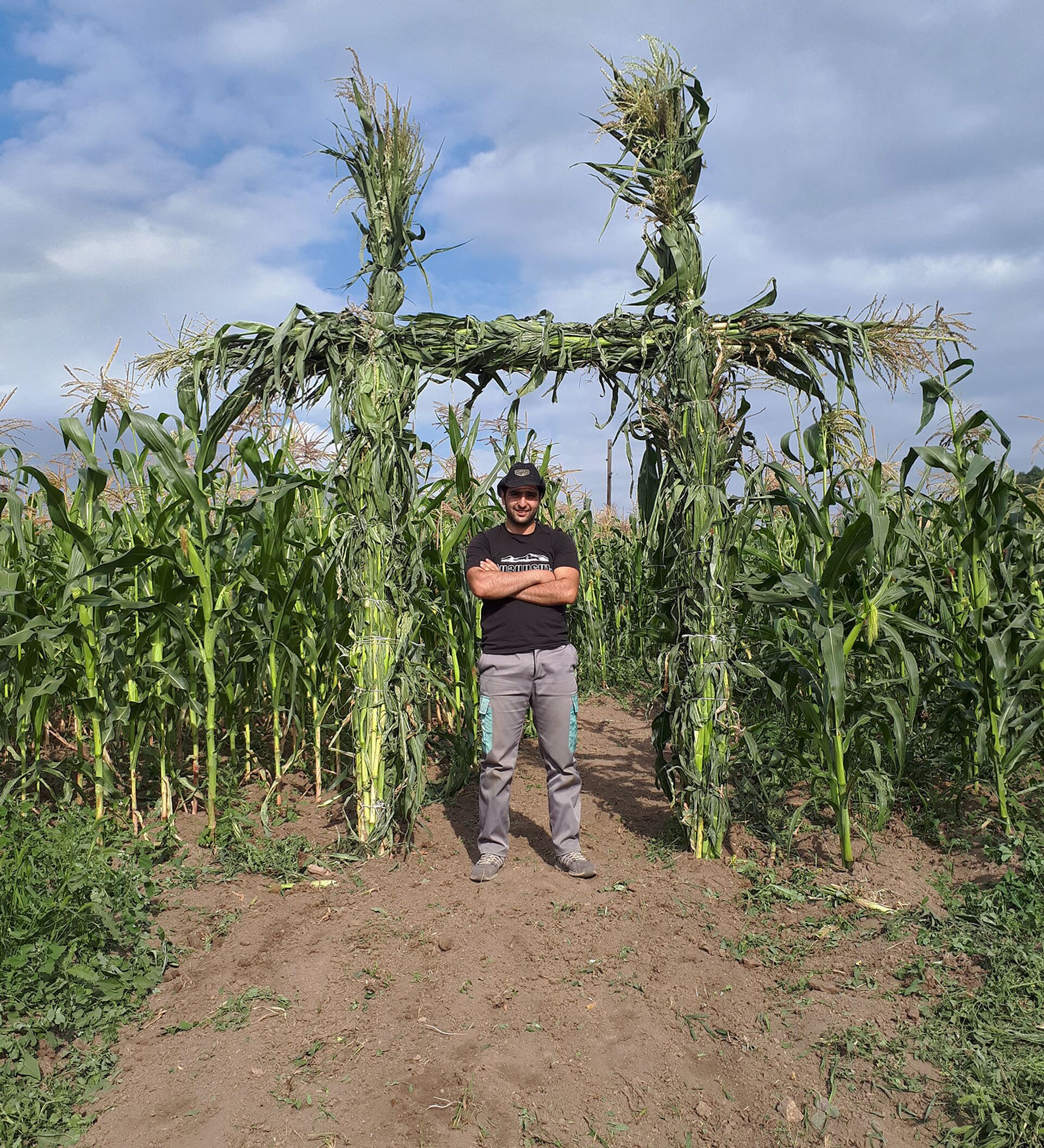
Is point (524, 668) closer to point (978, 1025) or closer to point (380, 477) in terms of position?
point (380, 477)

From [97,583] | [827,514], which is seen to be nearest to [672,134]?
[827,514]

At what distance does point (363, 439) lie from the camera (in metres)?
4.32

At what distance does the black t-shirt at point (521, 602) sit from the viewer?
13.8ft

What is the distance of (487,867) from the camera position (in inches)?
164

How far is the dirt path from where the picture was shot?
2.57 m

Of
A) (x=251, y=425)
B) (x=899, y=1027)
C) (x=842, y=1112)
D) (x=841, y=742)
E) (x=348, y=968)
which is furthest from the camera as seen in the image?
(x=251, y=425)

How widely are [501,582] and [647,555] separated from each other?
0.89 meters

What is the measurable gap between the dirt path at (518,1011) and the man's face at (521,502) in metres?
1.83

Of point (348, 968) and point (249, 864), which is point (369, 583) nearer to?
point (249, 864)

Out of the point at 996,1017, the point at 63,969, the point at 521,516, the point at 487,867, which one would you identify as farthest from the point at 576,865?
the point at 63,969

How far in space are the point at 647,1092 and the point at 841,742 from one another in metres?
1.79

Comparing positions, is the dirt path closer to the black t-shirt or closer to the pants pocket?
the pants pocket

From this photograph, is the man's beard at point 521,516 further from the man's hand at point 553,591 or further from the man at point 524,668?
Answer: the man's hand at point 553,591

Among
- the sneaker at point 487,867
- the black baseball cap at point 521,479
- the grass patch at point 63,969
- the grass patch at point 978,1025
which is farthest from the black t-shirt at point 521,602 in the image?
the grass patch at point 978,1025
